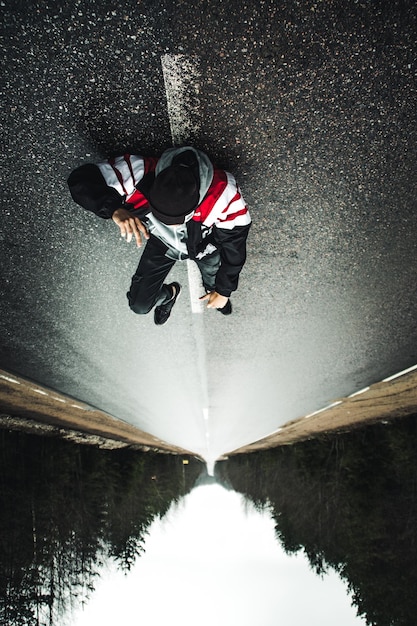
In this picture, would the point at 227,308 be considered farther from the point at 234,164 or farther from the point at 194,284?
the point at 234,164

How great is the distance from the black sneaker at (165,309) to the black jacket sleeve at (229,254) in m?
0.63

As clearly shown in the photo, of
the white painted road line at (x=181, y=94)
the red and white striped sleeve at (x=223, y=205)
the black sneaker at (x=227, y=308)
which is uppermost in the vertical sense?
the white painted road line at (x=181, y=94)

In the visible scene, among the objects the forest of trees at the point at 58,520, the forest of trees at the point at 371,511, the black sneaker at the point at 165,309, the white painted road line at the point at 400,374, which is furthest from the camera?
the forest of trees at the point at 371,511

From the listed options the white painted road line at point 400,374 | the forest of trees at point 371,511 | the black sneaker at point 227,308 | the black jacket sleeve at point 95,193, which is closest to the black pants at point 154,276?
the black sneaker at point 227,308

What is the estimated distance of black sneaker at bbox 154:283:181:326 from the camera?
3.70 metres

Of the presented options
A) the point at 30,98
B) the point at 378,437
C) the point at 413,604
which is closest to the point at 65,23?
the point at 30,98

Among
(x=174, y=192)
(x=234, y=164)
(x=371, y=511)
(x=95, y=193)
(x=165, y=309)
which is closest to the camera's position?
(x=174, y=192)

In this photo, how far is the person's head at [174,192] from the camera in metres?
2.09

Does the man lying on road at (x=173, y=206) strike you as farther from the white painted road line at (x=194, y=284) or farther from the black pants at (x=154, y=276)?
the white painted road line at (x=194, y=284)

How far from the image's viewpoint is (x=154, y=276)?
11.0ft

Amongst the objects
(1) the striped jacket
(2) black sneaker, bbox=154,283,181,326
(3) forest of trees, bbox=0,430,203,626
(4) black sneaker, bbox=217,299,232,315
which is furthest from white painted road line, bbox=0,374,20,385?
(1) the striped jacket

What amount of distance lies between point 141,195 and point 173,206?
0.51 meters

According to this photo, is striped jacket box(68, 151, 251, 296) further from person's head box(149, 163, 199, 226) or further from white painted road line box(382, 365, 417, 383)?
white painted road line box(382, 365, 417, 383)

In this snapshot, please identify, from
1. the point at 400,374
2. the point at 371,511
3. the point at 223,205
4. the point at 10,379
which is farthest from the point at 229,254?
the point at 371,511
